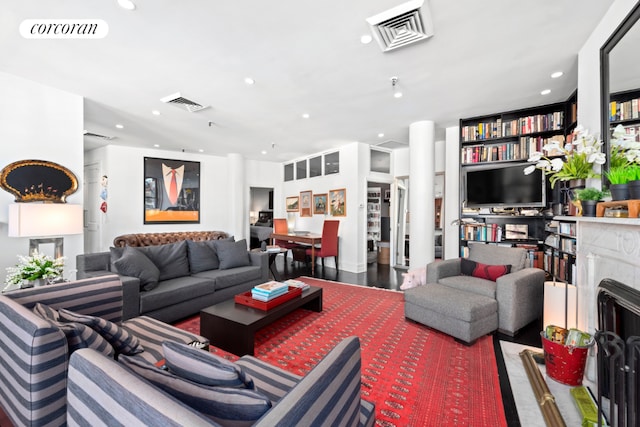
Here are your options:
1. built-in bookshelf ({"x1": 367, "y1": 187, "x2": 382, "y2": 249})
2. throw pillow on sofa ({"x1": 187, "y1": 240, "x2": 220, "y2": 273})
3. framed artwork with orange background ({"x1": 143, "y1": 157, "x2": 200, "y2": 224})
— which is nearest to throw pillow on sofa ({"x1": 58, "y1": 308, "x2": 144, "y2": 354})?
throw pillow on sofa ({"x1": 187, "y1": 240, "x2": 220, "y2": 273})

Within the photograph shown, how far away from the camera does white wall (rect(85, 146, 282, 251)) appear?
19.5 ft

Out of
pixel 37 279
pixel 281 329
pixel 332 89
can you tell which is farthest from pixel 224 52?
pixel 281 329

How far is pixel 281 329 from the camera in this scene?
2.73m

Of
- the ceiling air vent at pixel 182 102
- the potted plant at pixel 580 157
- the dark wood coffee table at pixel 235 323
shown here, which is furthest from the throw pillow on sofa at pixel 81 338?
the ceiling air vent at pixel 182 102

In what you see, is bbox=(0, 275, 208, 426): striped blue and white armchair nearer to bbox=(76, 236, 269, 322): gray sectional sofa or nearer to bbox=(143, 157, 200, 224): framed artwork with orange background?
bbox=(76, 236, 269, 322): gray sectional sofa

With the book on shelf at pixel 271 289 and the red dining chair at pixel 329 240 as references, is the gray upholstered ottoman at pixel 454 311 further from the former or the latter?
the red dining chair at pixel 329 240

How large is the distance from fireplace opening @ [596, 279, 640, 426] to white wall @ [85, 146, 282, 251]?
22.8 feet

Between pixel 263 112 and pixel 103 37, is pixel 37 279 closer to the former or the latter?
pixel 103 37

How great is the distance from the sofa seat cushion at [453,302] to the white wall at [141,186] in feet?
18.2

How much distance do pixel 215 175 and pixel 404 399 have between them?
6.90 metres

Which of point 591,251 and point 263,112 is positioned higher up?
point 263,112

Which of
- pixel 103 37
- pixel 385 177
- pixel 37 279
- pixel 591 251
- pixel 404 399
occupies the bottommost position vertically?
pixel 404 399

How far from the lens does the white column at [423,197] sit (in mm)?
4305

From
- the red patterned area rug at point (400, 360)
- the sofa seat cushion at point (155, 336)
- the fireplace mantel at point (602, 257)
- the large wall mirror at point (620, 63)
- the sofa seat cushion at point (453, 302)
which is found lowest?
the red patterned area rug at point (400, 360)
